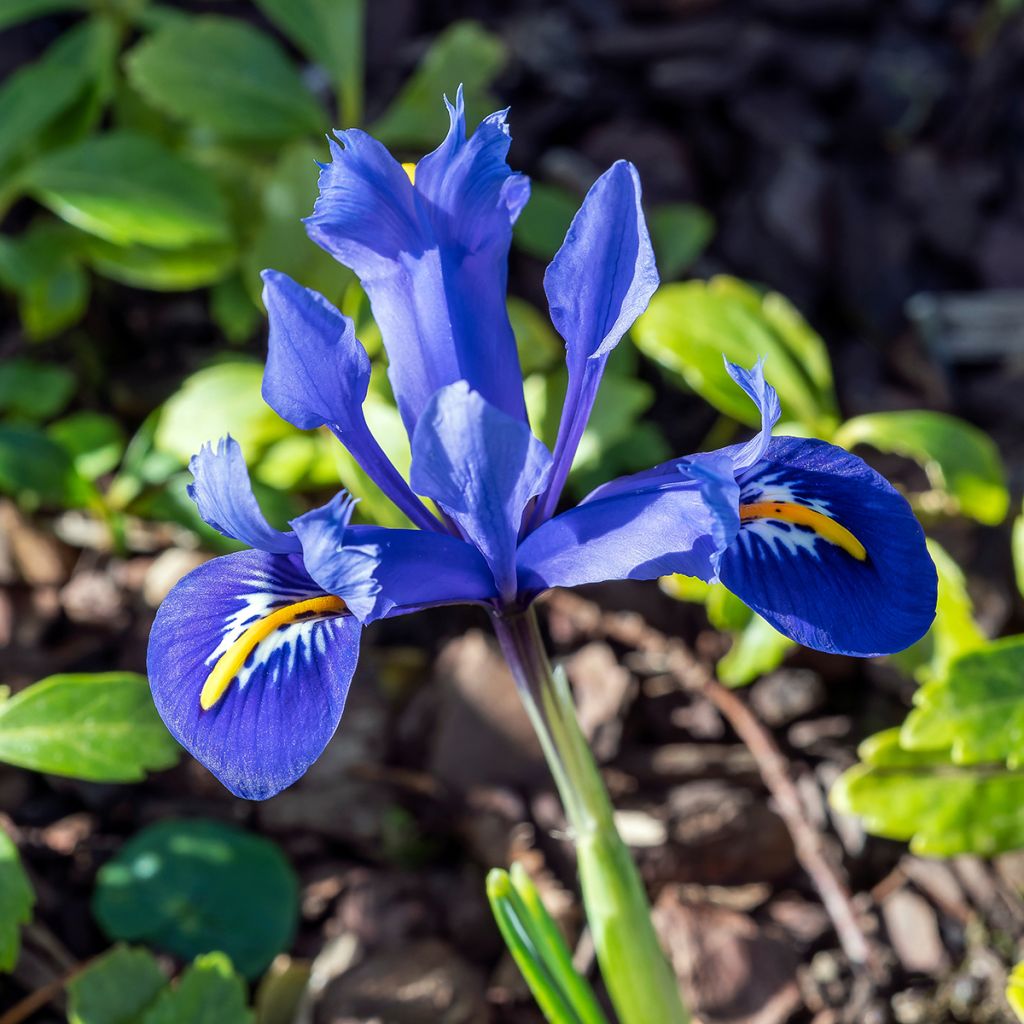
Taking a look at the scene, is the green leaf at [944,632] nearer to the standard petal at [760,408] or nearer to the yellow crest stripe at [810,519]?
the yellow crest stripe at [810,519]

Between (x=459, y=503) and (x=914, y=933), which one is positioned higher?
(x=459, y=503)

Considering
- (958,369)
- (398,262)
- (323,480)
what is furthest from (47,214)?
(958,369)

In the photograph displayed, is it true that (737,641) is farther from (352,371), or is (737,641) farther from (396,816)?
(352,371)

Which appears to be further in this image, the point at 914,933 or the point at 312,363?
the point at 914,933

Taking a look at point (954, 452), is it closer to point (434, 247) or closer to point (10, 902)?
point (434, 247)

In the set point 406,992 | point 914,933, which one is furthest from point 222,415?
point 914,933

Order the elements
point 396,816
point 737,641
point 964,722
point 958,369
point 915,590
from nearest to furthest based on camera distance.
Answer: point 915,590 → point 964,722 → point 737,641 → point 396,816 → point 958,369
